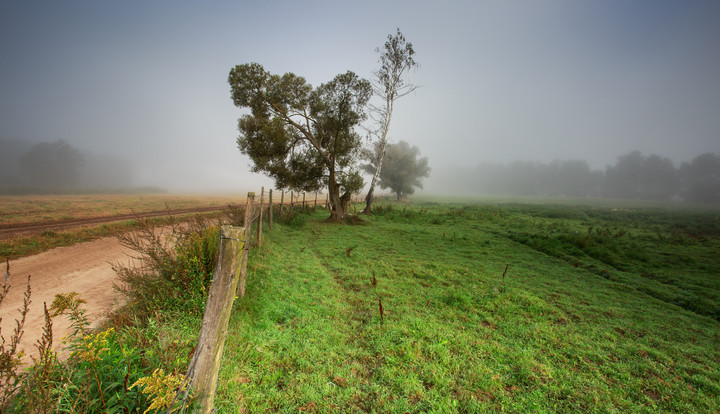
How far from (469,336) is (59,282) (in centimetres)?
1116

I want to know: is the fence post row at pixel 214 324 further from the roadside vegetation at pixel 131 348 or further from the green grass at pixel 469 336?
the green grass at pixel 469 336

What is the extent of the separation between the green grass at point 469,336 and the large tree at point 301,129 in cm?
1030

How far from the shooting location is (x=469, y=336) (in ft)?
16.7

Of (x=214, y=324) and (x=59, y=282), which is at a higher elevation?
(x=214, y=324)

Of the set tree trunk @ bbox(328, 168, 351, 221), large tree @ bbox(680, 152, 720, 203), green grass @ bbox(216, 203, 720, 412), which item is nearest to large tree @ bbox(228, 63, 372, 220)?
tree trunk @ bbox(328, 168, 351, 221)

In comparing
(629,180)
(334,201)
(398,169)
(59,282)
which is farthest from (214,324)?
(629,180)

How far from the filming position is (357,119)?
Result: 20031mm

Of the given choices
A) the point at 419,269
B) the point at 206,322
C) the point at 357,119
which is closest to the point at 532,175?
the point at 357,119

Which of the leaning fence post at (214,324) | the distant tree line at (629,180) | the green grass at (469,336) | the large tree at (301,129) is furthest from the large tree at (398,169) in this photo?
the distant tree line at (629,180)

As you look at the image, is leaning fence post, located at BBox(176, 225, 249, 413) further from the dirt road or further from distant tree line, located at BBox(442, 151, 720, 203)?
distant tree line, located at BBox(442, 151, 720, 203)

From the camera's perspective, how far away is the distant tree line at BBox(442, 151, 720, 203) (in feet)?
246

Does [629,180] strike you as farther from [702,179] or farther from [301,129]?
[301,129]

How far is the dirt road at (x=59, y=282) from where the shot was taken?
5.33 m

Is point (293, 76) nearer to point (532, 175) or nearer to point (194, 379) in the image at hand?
point (194, 379)
